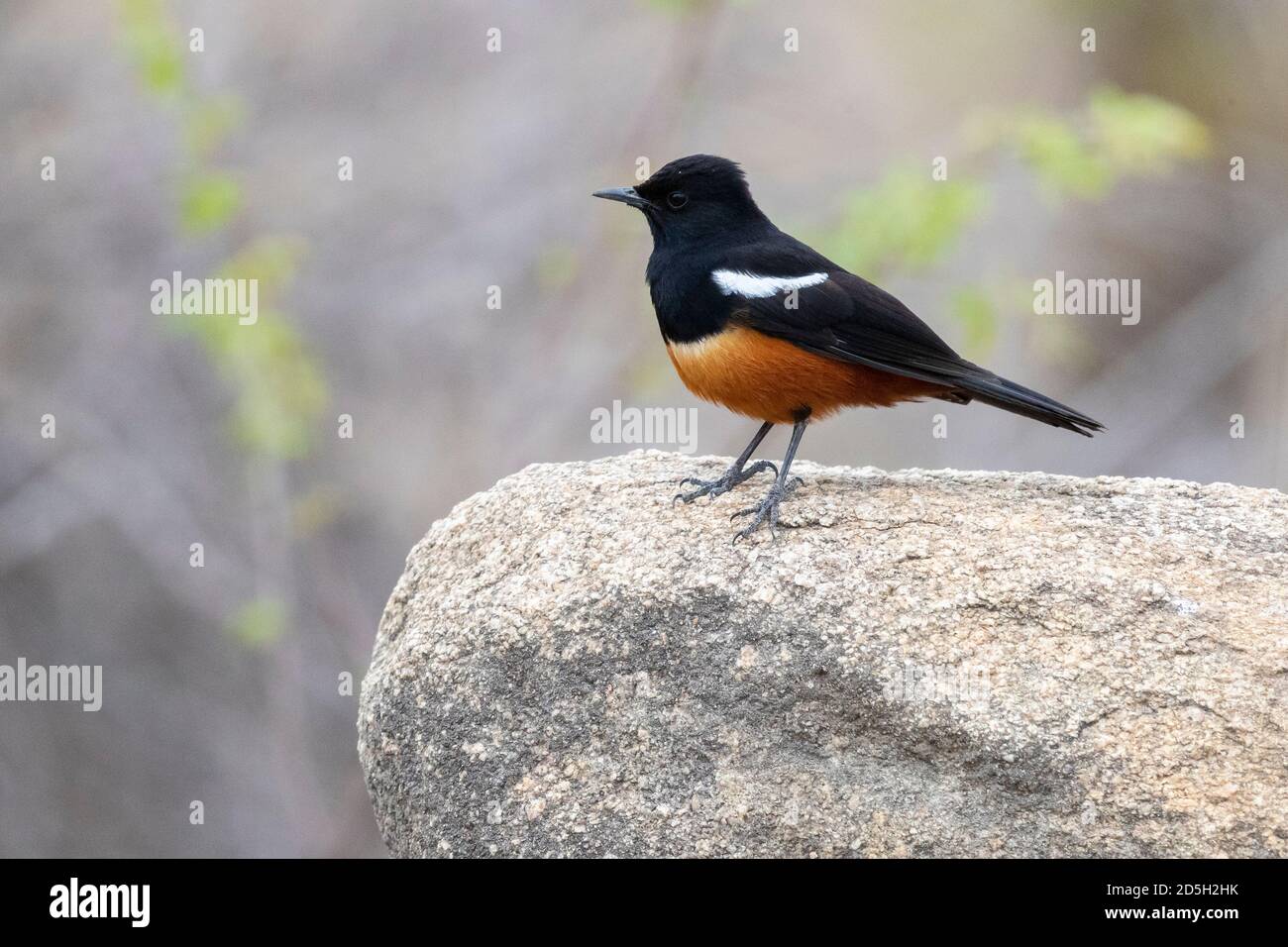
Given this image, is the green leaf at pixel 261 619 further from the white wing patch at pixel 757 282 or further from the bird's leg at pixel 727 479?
the white wing patch at pixel 757 282

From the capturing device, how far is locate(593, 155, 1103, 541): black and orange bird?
4844 mm

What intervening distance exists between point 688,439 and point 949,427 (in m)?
2.18

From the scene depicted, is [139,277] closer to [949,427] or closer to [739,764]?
[949,427]

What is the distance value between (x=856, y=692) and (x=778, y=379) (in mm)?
1314

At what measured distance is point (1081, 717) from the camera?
389cm

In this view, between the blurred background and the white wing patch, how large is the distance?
314 cm

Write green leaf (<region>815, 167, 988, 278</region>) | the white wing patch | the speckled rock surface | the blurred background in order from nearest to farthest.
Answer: the speckled rock surface
the white wing patch
green leaf (<region>815, 167, 988, 278</region>)
the blurred background

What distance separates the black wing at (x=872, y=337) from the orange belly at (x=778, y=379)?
5 cm


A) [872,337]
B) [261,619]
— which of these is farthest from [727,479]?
[261,619]

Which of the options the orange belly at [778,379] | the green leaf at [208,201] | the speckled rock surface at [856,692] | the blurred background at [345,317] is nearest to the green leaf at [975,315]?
the blurred background at [345,317]

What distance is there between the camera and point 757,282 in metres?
5.01

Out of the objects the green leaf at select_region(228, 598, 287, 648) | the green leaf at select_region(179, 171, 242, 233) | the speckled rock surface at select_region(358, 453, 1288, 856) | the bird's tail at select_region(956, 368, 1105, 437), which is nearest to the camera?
the speckled rock surface at select_region(358, 453, 1288, 856)

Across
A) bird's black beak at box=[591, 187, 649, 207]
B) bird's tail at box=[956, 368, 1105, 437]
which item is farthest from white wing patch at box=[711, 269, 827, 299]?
bird's tail at box=[956, 368, 1105, 437]

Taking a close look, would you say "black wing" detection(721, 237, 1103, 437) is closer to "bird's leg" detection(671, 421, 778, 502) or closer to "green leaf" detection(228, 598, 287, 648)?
"bird's leg" detection(671, 421, 778, 502)
